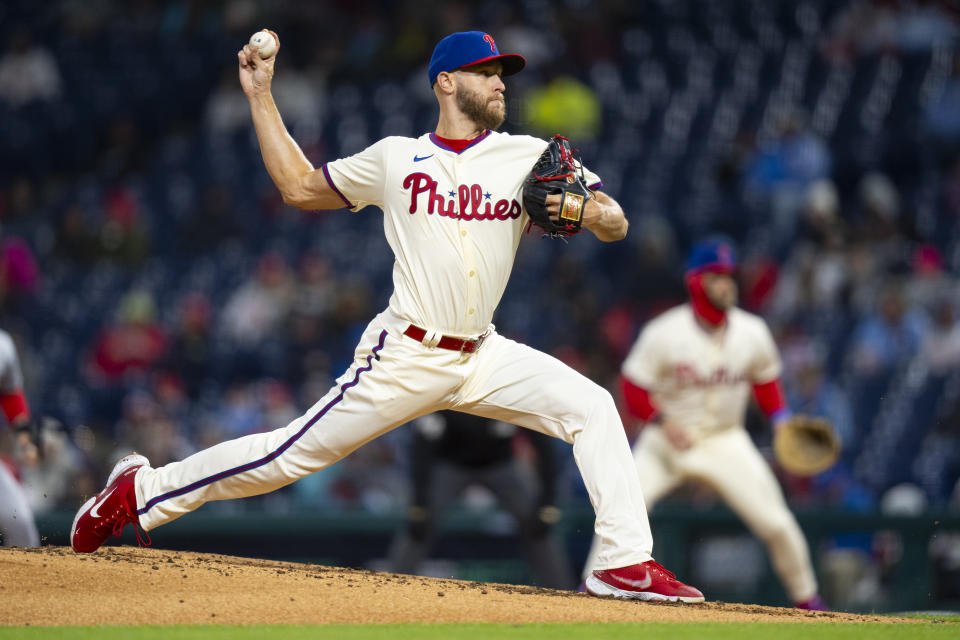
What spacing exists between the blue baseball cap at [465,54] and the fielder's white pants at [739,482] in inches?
122

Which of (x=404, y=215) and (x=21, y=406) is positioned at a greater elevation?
(x=404, y=215)

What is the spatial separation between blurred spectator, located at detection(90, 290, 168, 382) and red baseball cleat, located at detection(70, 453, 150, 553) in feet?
22.1

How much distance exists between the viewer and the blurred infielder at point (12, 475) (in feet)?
19.3

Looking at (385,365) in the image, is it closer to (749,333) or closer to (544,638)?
(544,638)

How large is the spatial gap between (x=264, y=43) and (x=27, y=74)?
1141 cm

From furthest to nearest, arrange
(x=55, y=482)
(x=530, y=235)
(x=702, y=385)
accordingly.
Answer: (x=530, y=235) < (x=55, y=482) < (x=702, y=385)

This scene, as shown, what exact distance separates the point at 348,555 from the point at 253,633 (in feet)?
15.1

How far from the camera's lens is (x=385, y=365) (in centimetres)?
458

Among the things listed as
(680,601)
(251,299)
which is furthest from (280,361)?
(680,601)

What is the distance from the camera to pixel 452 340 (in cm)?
458

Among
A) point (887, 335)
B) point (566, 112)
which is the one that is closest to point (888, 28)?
point (566, 112)

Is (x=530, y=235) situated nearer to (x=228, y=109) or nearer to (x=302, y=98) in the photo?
(x=302, y=98)

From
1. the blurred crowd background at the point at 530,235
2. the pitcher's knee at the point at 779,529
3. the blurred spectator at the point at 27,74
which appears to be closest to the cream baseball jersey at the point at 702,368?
the pitcher's knee at the point at 779,529

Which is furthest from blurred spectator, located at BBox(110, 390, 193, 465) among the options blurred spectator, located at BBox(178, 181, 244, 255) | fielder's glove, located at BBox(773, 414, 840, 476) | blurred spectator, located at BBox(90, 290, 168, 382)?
fielder's glove, located at BBox(773, 414, 840, 476)
